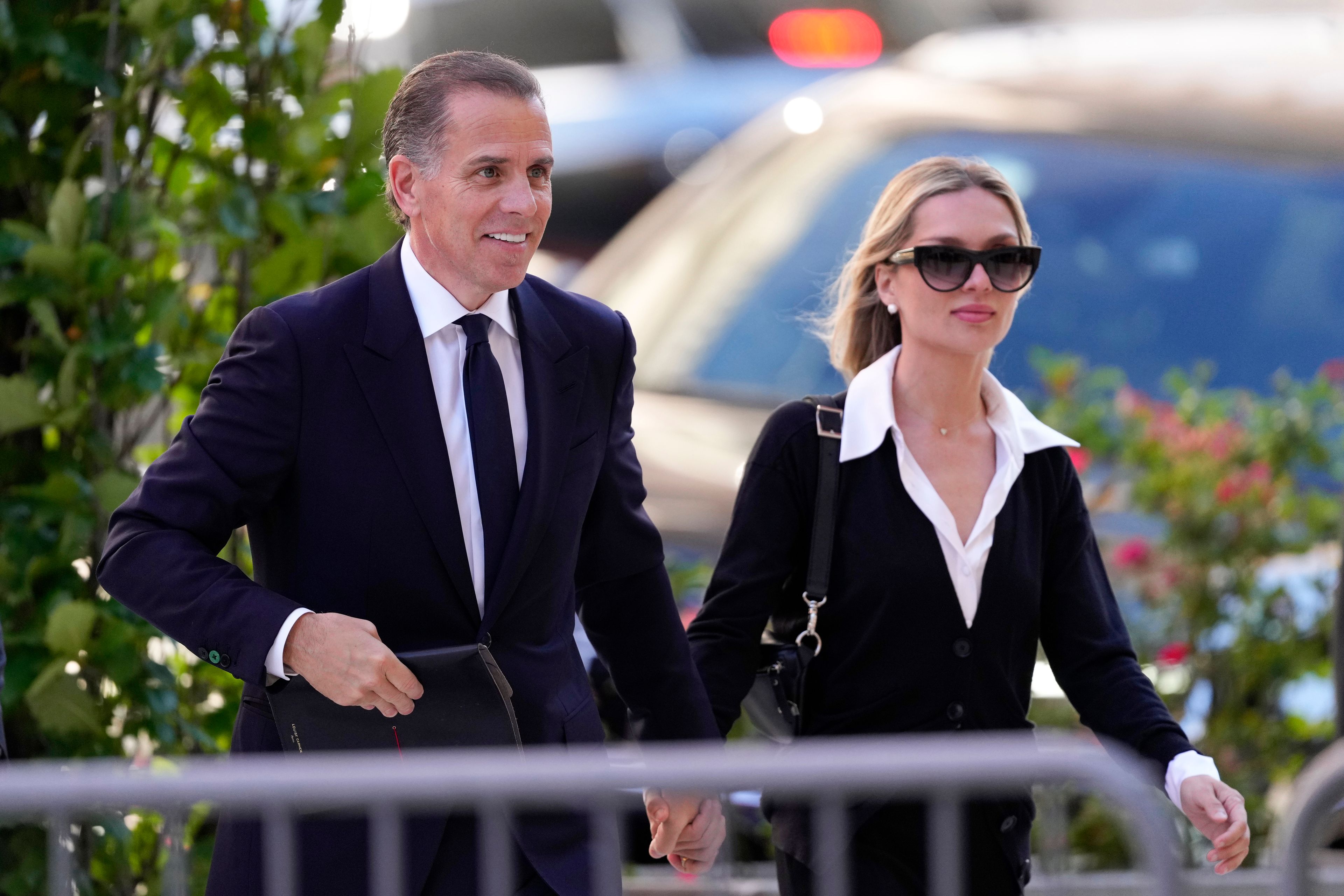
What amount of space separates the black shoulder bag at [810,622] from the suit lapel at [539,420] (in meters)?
0.52

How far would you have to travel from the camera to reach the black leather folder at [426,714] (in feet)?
7.43

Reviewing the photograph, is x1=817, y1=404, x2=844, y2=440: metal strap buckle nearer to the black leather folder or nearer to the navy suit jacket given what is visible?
the navy suit jacket

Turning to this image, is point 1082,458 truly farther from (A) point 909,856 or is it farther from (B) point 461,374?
(B) point 461,374

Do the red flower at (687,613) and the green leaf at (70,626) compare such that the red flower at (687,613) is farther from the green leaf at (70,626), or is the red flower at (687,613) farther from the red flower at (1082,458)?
the green leaf at (70,626)

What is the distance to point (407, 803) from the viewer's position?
5.57 feet

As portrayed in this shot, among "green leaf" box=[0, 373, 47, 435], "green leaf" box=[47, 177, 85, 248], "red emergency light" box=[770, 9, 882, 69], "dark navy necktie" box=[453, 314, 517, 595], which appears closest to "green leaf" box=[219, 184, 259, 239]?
"green leaf" box=[47, 177, 85, 248]

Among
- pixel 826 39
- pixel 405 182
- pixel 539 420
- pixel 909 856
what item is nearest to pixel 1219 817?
pixel 909 856

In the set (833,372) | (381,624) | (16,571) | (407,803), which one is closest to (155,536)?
(381,624)

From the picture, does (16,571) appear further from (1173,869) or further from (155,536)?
(1173,869)

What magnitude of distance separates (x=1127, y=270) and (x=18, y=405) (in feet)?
11.4

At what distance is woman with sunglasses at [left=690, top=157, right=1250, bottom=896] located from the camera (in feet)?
9.10

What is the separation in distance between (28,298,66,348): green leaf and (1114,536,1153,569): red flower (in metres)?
2.97

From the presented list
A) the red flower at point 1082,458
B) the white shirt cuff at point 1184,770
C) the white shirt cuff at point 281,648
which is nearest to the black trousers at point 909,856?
the white shirt cuff at point 1184,770

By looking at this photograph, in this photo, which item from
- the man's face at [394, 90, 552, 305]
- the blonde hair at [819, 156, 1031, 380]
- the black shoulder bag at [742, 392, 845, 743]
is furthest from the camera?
the blonde hair at [819, 156, 1031, 380]
